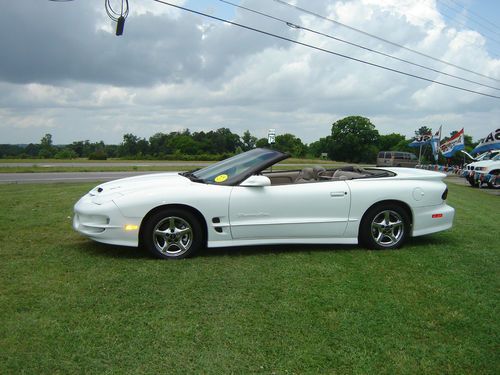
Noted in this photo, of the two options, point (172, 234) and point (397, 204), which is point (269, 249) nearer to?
point (172, 234)

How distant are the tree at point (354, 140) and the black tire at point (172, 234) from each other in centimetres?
8431

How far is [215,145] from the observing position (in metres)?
69.8

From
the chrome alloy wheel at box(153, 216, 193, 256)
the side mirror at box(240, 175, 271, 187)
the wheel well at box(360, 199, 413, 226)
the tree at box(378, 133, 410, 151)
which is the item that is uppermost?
the tree at box(378, 133, 410, 151)

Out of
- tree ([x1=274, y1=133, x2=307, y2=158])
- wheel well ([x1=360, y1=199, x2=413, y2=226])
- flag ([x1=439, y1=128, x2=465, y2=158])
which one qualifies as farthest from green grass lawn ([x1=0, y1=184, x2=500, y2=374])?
flag ([x1=439, y1=128, x2=465, y2=158])

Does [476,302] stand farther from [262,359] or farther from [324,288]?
[262,359]

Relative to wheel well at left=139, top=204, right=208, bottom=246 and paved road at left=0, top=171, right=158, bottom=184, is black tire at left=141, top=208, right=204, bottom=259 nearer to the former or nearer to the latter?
wheel well at left=139, top=204, right=208, bottom=246

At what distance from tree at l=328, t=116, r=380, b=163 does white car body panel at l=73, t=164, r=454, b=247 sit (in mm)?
83088

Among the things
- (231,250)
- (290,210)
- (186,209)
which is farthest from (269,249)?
(186,209)

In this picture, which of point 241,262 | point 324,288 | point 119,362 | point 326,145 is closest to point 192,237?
point 241,262

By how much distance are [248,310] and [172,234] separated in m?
1.66

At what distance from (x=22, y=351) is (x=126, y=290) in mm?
1181

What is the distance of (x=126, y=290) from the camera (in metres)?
3.93

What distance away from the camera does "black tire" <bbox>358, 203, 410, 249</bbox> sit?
219 inches

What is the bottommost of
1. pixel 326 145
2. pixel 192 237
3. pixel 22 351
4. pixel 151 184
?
pixel 22 351
